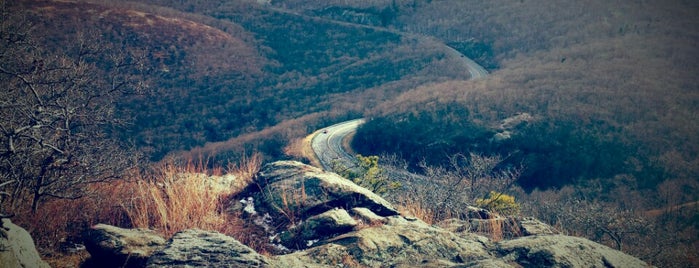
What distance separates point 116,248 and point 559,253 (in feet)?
27.5

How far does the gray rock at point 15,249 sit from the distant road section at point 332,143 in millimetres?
31423

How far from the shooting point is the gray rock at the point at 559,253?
8.36 m

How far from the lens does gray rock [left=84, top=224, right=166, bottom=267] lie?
24.4 ft

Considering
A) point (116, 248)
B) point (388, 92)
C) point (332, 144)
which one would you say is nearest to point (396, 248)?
point (116, 248)

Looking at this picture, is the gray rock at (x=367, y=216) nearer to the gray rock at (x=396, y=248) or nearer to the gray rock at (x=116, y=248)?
the gray rock at (x=396, y=248)

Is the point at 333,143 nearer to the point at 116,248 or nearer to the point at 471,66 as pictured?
the point at 116,248

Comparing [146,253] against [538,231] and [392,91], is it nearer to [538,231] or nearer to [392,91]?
[538,231]

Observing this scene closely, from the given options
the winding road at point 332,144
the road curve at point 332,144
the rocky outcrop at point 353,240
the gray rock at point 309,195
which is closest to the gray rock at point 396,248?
the rocky outcrop at point 353,240

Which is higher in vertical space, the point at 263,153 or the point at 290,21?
the point at 290,21

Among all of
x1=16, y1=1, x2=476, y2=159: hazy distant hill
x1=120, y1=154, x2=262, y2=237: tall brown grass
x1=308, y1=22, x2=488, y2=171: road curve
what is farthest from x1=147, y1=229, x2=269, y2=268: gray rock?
x1=16, y1=1, x2=476, y2=159: hazy distant hill

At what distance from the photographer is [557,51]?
78125 millimetres

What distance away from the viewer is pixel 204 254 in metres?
7.25

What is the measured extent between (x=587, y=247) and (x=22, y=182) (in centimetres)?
1179

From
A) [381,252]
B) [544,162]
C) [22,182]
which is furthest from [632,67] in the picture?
[22,182]
